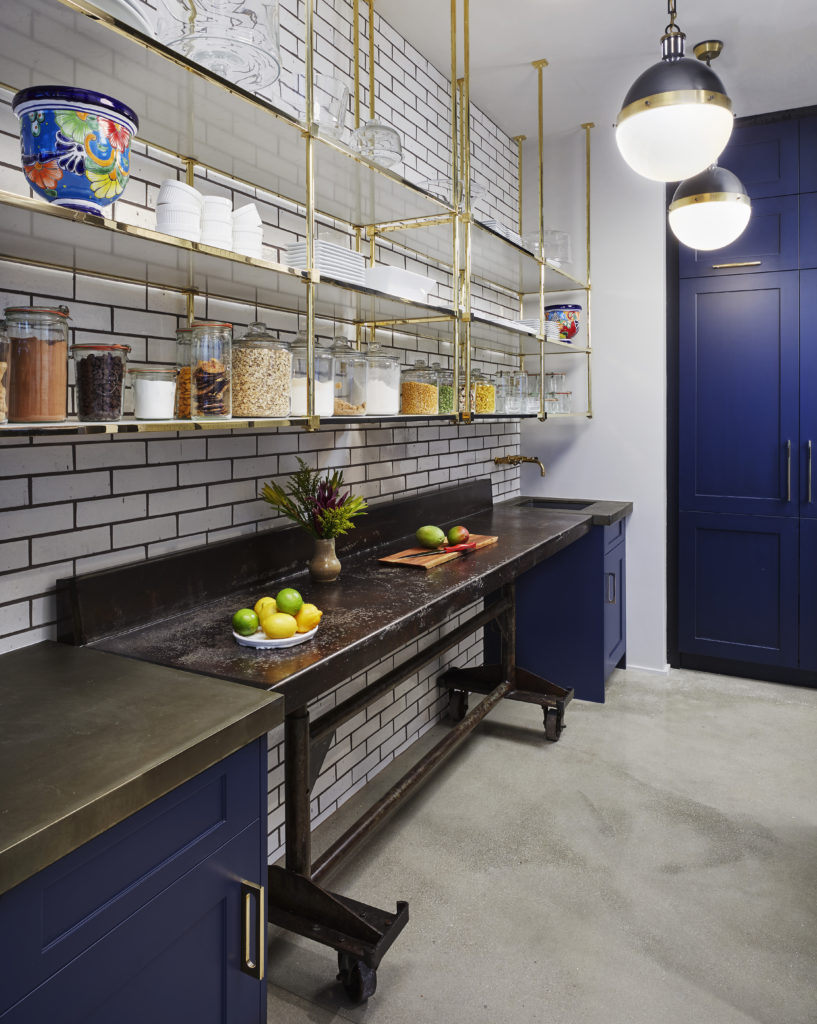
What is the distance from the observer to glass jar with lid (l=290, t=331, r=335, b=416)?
79.4 inches

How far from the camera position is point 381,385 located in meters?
2.37

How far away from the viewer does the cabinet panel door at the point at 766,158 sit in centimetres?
383

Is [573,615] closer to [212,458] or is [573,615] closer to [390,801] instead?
[390,801]

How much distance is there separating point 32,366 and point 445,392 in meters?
1.78

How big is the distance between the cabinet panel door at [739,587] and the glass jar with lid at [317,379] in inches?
110

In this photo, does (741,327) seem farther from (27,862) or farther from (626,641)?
(27,862)

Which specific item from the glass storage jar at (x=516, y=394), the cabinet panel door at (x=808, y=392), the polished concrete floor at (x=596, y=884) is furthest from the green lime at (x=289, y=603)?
the cabinet panel door at (x=808, y=392)

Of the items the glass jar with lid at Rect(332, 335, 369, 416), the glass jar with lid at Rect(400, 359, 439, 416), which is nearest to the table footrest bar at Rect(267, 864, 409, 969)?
the glass jar with lid at Rect(332, 335, 369, 416)

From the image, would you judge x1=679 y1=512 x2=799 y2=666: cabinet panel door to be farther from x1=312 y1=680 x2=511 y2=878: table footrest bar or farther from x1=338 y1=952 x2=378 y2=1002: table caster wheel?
x1=338 y1=952 x2=378 y2=1002: table caster wheel

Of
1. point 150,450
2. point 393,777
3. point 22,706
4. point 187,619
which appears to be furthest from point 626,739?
point 22,706

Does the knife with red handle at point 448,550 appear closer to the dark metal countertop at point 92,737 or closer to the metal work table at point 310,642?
the metal work table at point 310,642

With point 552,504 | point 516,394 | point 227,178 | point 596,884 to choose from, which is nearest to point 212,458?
point 227,178

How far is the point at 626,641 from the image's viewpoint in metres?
4.35

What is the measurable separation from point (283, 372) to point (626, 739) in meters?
2.43
